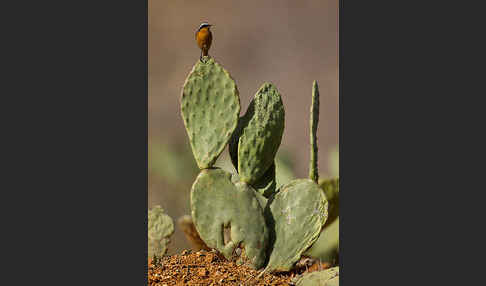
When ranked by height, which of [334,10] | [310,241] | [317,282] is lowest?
[317,282]

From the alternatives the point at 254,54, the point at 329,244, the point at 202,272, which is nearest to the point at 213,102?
the point at 254,54

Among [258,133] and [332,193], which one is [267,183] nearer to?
[258,133]

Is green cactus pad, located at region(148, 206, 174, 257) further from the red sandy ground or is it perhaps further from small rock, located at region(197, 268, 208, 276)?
small rock, located at region(197, 268, 208, 276)

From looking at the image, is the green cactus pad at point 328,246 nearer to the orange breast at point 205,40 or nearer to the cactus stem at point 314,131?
the cactus stem at point 314,131

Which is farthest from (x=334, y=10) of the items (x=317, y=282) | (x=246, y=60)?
(x=317, y=282)

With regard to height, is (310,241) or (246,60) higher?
(246,60)

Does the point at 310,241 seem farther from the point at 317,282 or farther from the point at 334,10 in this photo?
the point at 334,10

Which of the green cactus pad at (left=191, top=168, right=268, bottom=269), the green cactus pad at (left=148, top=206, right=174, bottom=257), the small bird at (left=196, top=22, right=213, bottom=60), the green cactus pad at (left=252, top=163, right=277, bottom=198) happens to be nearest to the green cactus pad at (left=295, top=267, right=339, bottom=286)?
the green cactus pad at (left=191, top=168, right=268, bottom=269)
